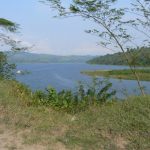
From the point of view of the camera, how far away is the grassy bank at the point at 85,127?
5.02 m

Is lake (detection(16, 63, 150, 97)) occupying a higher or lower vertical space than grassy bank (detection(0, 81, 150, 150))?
lower

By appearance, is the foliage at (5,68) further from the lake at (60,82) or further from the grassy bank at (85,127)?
the grassy bank at (85,127)

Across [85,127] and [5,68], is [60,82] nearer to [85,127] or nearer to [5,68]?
[5,68]

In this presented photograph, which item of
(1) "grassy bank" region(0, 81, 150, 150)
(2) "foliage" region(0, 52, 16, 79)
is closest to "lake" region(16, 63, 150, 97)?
(2) "foliage" region(0, 52, 16, 79)

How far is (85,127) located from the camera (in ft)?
18.1

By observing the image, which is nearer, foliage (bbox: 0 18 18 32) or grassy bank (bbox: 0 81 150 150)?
grassy bank (bbox: 0 81 150 150)

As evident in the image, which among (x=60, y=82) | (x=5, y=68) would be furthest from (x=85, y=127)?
(x=60, y=82)

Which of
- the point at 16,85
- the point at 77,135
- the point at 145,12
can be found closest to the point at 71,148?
the point at 77,135

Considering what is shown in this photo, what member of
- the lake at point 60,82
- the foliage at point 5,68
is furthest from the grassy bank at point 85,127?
the foliage at point 5,68

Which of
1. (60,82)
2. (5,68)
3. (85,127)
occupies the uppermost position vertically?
(85,127)

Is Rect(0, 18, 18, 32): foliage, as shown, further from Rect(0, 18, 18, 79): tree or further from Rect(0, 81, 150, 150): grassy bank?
Rect(0, 81, 150, 150): grassy bank

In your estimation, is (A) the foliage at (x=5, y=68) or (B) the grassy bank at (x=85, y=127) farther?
(A) the foliage at (x=5, y=68)

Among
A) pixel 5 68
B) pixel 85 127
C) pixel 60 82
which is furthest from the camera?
pixel 60 82

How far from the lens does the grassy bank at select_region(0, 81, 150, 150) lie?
5020 mm
